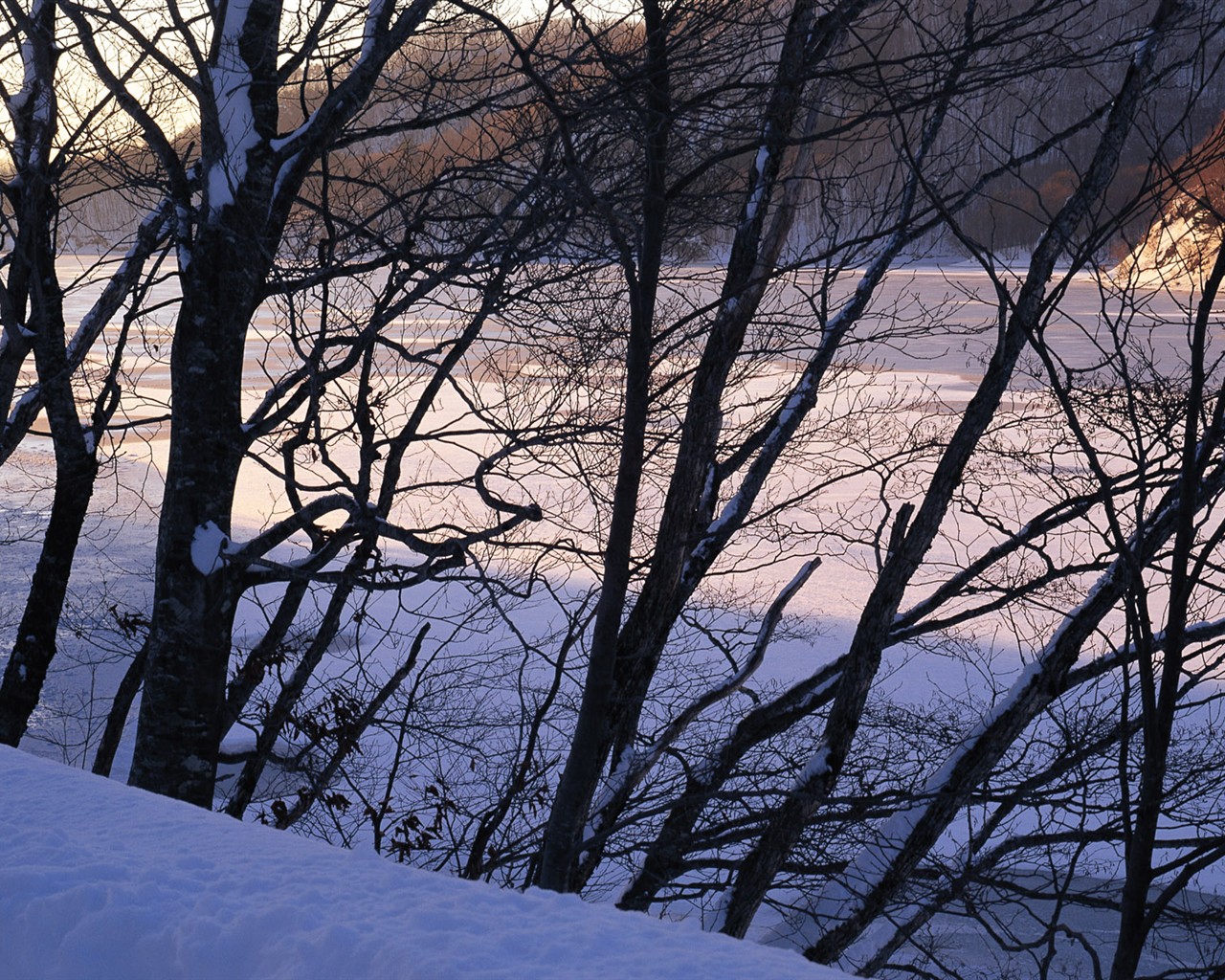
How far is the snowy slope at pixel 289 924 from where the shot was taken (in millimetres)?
1226

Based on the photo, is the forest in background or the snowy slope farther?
the forest in background

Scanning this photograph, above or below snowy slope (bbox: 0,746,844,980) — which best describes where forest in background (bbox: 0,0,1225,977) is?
above

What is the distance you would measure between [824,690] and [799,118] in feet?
12.4

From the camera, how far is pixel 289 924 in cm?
127

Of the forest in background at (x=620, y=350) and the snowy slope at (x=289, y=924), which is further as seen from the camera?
the forest in background at (x=620, y=350)

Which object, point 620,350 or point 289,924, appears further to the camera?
point 620,350

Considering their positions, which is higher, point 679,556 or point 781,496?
point 781,496

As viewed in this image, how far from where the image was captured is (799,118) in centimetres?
623

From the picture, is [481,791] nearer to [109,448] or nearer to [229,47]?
[229,47]

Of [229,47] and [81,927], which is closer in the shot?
[81,927]

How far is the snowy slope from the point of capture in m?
1.23

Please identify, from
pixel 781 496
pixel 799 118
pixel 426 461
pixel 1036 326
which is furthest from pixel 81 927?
pixel 426 461

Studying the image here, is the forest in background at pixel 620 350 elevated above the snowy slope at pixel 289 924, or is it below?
above

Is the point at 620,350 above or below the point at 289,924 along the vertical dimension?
above
